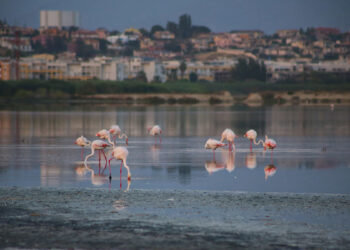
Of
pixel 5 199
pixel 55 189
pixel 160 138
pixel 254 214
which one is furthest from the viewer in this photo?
pixel 160 138

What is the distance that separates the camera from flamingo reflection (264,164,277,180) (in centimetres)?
1711

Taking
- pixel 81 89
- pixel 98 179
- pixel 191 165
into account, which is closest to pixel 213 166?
pixel 191 165

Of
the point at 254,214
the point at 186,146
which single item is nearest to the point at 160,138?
the point at 186,146

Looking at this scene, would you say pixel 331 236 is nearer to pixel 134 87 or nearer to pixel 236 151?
pixel 236 151

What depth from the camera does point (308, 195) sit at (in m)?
13.7

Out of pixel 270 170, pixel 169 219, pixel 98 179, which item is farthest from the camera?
pixel 270 170

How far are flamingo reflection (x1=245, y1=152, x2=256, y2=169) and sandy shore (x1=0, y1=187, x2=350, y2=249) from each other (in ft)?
16.2

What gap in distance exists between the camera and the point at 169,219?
1146 centimetres

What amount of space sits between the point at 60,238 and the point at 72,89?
114 metres

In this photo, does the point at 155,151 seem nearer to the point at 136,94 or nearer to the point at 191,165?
the point at 191,165

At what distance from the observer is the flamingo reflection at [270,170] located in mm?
17109

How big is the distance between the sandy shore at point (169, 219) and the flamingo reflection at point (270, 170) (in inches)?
128

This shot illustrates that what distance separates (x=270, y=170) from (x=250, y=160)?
2530 millimetres

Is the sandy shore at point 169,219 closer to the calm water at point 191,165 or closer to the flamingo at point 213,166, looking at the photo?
the calm water at point 191,165
